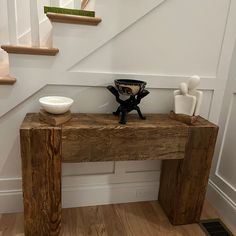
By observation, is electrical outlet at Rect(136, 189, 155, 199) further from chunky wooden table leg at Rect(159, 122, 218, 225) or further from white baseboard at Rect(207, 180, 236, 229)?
white baseboard at Rect(207, 180, 236, 229)

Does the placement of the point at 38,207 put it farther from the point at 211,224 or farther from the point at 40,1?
the point at 40,1

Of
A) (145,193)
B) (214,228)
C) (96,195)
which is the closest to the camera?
(214,228)

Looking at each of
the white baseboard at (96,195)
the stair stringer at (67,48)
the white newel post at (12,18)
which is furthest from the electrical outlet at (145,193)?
the white newel post at (12,18)

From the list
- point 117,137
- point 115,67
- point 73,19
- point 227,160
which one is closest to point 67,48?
point 73,19

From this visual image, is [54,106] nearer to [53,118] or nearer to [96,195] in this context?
[53,118]

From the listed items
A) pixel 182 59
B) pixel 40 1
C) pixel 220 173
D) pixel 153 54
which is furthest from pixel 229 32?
pixel 40 1

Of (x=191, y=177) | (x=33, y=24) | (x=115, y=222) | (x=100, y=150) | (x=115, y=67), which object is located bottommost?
(x=115, y=222)

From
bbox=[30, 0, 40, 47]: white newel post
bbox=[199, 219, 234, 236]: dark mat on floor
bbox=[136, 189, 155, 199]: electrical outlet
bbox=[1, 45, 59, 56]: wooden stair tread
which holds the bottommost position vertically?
bbox=[199, 219, 234, 236]: dark mat on floor

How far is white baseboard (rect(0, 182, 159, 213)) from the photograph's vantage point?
1608 mm

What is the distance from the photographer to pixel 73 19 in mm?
1325

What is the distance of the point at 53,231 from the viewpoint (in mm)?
1405

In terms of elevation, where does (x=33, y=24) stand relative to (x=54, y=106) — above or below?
above

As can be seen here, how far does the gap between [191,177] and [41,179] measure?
94cm

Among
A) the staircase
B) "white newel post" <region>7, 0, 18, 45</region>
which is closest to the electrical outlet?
the staircase
